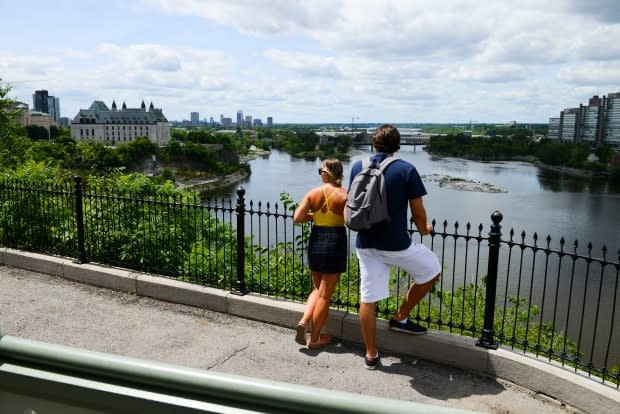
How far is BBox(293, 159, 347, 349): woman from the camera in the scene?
5.24 meters

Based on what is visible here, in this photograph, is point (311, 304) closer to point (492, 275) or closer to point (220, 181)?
point (492, 275)

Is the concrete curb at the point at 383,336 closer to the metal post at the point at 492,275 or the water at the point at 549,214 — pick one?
the metal post at the point at 492,275

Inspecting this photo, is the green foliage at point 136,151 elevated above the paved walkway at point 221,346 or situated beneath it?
situated beneath

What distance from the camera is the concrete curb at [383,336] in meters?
4.53

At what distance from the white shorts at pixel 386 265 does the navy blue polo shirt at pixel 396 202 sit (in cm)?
7

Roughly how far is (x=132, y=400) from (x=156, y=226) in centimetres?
713

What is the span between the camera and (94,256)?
807cm

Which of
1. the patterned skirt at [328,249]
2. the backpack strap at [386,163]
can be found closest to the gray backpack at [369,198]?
the backpack strap at [386,163]

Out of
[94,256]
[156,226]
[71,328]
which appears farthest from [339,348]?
[94,256]

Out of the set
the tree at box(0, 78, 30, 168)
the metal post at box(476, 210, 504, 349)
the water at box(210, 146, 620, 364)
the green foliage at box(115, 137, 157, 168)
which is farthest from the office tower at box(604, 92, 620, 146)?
the metal post at box(476, 210, 504, 349)

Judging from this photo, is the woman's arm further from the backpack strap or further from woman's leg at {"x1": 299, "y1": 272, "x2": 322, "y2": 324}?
the backpack strap

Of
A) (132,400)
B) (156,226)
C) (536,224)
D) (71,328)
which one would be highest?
(132,400)

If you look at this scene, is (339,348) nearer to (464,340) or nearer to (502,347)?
(464,340)

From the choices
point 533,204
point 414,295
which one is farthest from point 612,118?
point 414,295
